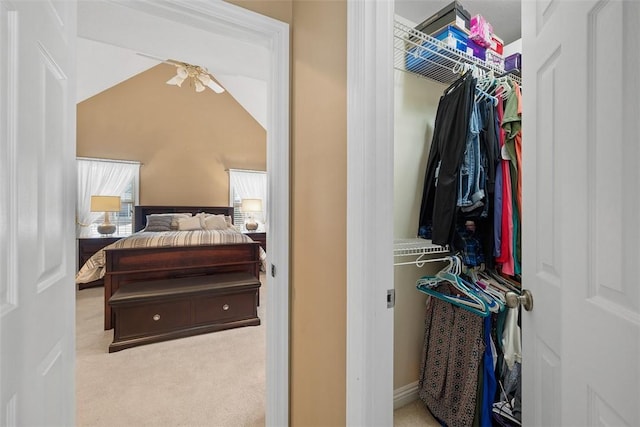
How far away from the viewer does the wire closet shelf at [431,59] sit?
1502mm

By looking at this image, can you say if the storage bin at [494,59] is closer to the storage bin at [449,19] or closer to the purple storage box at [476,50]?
the purple storage box at [476,50]

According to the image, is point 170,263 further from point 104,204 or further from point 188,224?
point 104,204

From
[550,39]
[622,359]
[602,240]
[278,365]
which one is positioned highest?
[550,39]

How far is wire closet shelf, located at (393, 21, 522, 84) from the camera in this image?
1.50 metres

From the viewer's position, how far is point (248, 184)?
6289 millimetres

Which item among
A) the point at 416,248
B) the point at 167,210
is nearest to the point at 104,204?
the point at 167,210

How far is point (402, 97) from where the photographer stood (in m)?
1.75

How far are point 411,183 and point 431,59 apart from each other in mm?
701

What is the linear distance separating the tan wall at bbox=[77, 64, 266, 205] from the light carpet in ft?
11.2

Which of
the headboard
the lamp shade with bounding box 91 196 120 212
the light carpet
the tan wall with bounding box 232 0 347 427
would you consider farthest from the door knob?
the headboard

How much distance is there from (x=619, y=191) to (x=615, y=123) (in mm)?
113

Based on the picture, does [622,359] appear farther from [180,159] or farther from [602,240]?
[180,159]

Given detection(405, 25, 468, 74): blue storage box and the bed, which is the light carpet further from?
detection(405, 25, 468, 74): blue storage box

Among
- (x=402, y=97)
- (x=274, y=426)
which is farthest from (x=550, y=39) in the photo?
(x=274, y=426)
